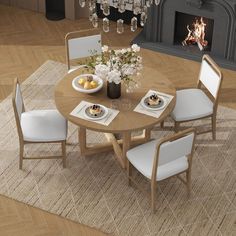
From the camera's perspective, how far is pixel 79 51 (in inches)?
243

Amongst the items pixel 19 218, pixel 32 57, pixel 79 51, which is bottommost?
pixel 19 218

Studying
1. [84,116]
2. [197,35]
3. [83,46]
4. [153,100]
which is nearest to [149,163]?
[153,100]

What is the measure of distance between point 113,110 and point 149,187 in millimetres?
838

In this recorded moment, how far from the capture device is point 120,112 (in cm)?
511

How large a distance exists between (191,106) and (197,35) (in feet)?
6.62

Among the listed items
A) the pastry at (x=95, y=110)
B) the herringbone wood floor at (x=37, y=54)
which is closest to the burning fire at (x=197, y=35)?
the herringbone wood floor at (x=37, y=54)

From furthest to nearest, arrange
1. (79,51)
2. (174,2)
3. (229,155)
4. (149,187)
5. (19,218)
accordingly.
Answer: (174,2), (79,51), (229,155), (149,187), (19,218)

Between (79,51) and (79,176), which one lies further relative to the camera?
(79,51)

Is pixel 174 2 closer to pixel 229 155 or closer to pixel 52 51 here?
pixel 52 51

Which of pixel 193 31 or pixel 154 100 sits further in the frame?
pixel 193 31

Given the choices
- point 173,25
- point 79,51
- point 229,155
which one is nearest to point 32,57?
Result: point 79,51

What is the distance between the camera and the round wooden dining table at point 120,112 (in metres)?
4.96

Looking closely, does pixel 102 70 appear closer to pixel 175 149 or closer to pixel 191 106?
pixel 175 149

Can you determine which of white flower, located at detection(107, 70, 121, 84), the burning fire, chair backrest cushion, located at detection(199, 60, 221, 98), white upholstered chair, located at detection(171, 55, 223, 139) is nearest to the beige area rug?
white upholstered chair, located at detection(171, 55, 223, 139)
